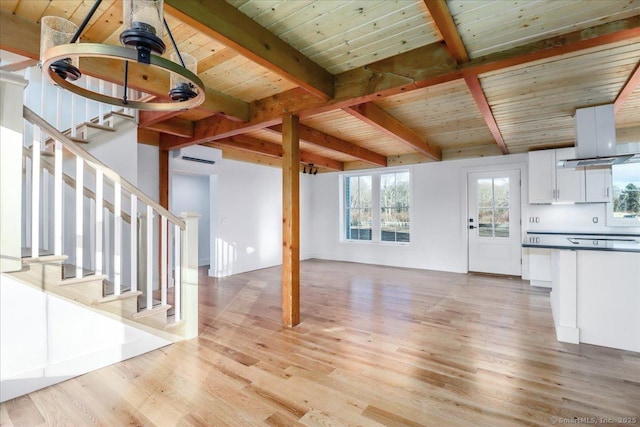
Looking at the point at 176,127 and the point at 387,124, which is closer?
the point at 387,124

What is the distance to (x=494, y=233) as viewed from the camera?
599cm

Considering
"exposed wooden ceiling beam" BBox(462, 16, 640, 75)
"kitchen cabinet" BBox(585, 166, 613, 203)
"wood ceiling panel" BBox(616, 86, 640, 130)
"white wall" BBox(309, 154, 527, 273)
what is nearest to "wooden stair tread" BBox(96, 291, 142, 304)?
"exposed wooden ceiling beam" BBox(462, 16, 640, 75)

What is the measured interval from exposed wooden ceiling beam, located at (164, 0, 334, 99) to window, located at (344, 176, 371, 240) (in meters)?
5.01

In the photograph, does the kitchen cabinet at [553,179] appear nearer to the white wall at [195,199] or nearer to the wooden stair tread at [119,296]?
the wooden stair tread at [119,296]

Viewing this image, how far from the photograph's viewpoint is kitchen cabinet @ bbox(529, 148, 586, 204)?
194 inches

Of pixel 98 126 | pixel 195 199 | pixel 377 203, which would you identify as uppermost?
pixel 98 126

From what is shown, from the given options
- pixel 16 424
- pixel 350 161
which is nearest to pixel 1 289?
pixel 16 424

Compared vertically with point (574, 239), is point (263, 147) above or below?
above

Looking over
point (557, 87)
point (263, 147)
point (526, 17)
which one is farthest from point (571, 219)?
point (263, 147)

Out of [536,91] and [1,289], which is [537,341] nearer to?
A: [536,91]

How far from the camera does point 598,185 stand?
4789 millimetres

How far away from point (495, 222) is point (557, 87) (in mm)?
3387

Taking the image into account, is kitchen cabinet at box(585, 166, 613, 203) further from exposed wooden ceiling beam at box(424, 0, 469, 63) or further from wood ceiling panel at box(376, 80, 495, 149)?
exposed wooden ceiling beam at box(424, 0, 469, 63)

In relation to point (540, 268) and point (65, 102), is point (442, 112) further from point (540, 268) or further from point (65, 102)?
point (65, 102)
